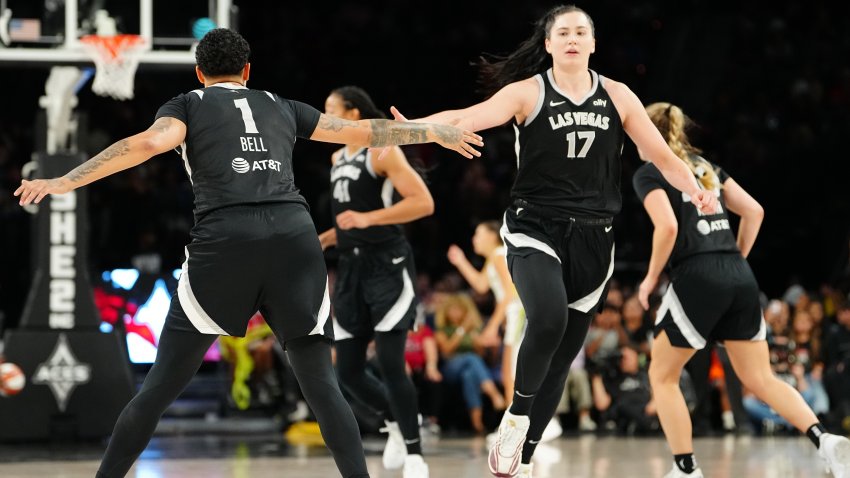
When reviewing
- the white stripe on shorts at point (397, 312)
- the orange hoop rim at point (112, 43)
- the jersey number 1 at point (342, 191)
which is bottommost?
the white stripe on shorts at point (397, 312)

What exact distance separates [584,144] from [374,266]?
201cm

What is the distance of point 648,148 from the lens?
18.4 feet

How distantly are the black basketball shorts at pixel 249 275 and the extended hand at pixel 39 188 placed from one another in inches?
20.2

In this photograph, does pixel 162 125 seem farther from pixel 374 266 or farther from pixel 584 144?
pixel 374 266

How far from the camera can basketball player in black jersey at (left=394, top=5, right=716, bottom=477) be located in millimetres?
5355

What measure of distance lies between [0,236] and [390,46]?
7156 millimetres

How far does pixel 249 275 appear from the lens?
176 inches

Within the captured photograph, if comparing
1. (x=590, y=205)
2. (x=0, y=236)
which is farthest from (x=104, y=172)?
(x=0, y=236)

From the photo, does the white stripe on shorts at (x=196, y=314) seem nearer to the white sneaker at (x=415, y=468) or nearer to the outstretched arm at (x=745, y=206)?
the white sneaker at (x=415, y=468)

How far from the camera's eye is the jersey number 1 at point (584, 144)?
546cm

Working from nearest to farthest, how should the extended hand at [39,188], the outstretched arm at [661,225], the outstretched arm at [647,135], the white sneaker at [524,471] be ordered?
1. the extended hand at [39,188]
2. the outstretched arm at [647,135]
3. the white sneaker at [524,471]
4. the outstretched arm at [661,225]

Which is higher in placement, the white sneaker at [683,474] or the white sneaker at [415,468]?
the white sneaker at [683,474]

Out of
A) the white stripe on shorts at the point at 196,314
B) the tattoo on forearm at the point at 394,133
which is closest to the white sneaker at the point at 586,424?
the tattoo on forearm at the point at 394,133

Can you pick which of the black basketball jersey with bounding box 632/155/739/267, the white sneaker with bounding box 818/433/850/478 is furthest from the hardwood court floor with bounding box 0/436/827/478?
the black basketball jersey with bounding box 632/155/739/267
